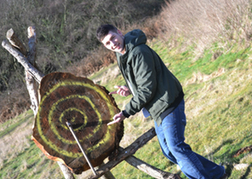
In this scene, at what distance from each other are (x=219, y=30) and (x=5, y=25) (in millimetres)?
20236

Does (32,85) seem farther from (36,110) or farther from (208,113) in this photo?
(208,113)

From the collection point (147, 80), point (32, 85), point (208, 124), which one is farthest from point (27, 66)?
point (208, 124)

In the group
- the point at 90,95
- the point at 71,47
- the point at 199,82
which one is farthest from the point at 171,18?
the point at 71,47

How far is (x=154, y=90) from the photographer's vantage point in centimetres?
238

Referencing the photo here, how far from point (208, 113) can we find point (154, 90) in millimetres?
3055

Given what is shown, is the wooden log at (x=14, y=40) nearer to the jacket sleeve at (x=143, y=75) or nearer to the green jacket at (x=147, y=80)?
the green jacket at (x=147, y=80)

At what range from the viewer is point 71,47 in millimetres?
A: 25391

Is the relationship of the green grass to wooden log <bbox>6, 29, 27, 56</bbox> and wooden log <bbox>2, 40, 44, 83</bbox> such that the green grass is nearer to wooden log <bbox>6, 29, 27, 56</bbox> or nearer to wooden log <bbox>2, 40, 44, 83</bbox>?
wooden log <bbox>2, 40, 44, 83</bbox>

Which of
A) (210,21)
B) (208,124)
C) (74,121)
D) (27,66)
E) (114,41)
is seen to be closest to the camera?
(114,41)

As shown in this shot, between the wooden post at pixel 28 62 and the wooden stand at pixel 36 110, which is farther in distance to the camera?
the wooden post at pixel 28 62

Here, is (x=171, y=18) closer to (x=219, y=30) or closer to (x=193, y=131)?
(x=219, y=30)

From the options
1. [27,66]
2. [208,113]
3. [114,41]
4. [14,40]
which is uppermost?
[14,40]

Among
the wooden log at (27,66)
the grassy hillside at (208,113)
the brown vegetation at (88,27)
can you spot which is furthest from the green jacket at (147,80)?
the brown vegetation at (88,27)

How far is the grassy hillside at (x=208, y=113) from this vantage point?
3834mm
